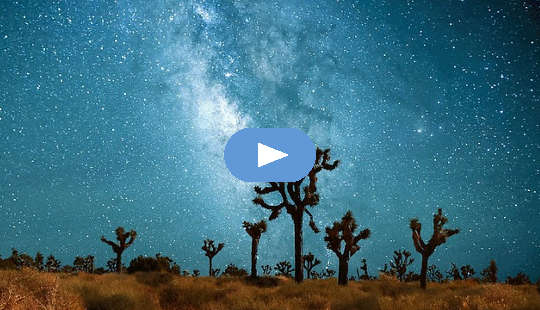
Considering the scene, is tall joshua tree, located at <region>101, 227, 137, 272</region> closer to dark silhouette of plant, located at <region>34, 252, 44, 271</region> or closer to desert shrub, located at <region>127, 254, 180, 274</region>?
desert shrub, located at <region>127, 254, 180, 274</region>

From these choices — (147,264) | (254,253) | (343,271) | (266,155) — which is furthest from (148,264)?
(266,155)

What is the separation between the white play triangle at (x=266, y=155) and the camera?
399 inches

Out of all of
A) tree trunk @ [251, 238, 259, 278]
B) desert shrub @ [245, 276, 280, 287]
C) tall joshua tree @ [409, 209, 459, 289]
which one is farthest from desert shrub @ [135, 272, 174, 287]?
tall joshua tree @ [409, 209, 459, 289]

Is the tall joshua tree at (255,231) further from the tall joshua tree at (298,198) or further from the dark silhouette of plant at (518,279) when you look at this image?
the dark silhouette of plant at (518,279)

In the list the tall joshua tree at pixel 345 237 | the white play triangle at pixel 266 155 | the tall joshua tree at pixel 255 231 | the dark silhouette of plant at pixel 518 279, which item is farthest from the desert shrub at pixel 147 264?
the dark silhouette of plant at pixel 518 279

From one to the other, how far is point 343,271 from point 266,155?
1305 centimetres

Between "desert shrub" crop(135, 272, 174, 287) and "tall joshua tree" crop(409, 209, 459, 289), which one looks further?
"tall joshua tree" crop(409, 209, 459, 289)

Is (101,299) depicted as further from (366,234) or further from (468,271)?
(468,271)

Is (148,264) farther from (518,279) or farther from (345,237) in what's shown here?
(518,279)

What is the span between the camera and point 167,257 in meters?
30.9

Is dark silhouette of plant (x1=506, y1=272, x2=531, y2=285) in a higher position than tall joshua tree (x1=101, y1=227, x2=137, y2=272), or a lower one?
lower

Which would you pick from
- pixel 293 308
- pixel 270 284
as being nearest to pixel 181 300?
pixel 293 308

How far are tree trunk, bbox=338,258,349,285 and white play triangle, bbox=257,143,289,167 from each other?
1223 cm

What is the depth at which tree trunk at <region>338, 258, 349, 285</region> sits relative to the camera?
19.7 metres
